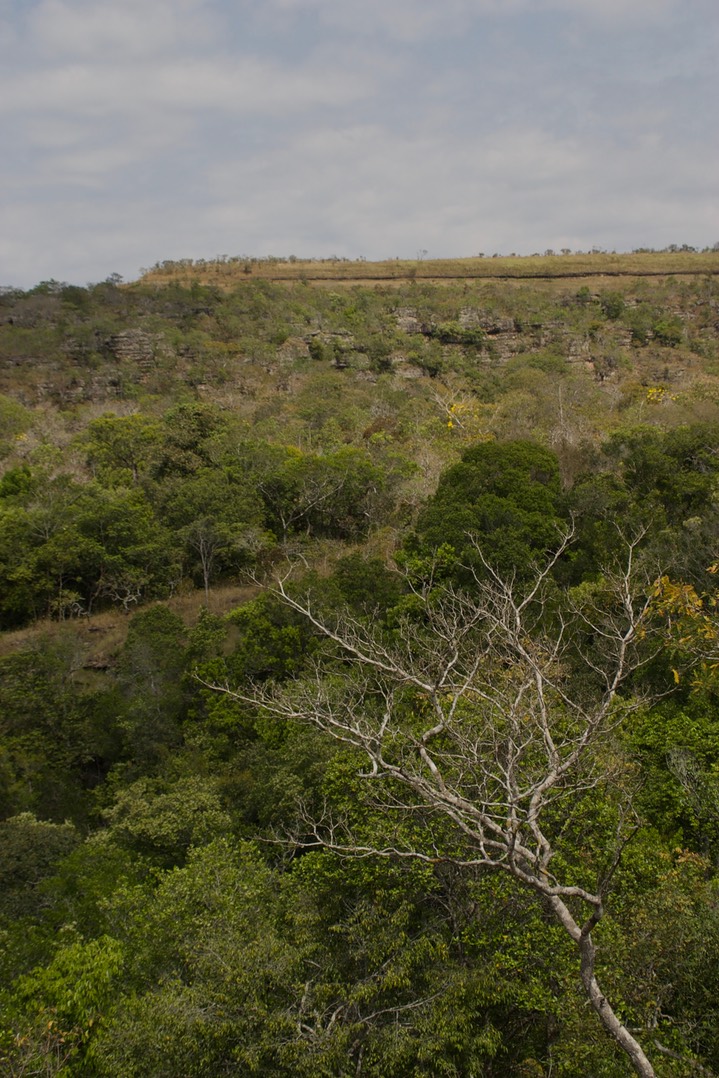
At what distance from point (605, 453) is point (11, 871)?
2212 cm

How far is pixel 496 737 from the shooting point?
888 centimetres

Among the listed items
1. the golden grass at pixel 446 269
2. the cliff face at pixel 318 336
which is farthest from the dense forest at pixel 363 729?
the golden grass at pixel 446 269

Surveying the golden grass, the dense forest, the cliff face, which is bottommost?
the dense forest

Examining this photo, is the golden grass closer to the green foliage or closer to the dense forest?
the dense forest

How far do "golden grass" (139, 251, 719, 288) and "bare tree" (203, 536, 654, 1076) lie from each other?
66.0m

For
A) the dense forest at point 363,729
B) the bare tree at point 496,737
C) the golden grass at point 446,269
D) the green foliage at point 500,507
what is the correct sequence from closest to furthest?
the bare tree at point 496,737 < the dense forest at point 363,729 < the green foliage at point 500,507 < the golden grass at point 446,269

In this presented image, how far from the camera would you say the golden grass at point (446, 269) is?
75.2m

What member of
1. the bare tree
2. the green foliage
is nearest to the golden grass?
the green foliage

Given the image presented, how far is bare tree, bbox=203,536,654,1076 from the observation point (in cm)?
644

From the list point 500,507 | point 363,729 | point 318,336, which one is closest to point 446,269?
point 318,336

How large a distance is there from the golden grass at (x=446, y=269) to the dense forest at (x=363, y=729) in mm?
30053

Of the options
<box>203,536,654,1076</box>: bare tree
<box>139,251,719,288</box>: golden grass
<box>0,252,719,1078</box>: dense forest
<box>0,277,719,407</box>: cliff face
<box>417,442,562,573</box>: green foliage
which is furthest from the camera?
<box>139,251,719,288</box>: golden grass

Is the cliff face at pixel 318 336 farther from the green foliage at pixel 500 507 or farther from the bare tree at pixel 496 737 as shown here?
the bare tree at pixel 496 737

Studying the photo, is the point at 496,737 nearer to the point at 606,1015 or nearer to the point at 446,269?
the point at 606,1015
